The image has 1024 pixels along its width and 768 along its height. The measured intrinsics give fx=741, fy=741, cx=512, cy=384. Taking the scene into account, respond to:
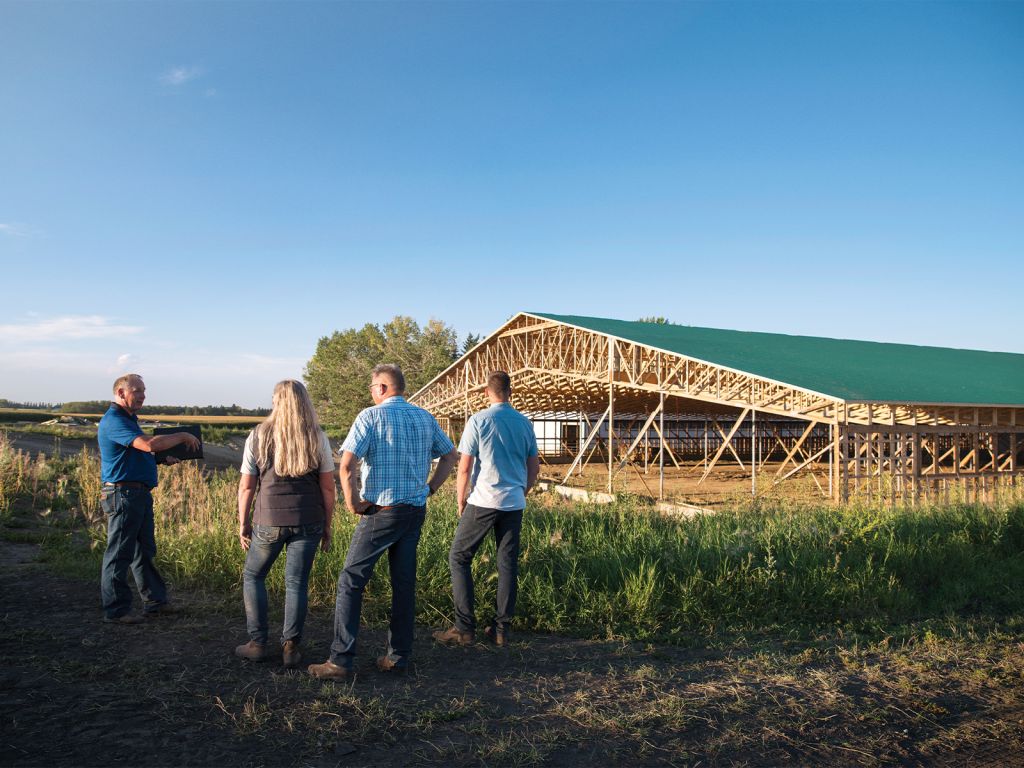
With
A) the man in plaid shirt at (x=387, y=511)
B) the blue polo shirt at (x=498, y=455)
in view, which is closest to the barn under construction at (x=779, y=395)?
the blue polo shirt at (x=498, y=455)

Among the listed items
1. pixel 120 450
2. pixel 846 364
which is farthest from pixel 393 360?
pixel 120 450

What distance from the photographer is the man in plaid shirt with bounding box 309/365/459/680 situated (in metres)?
4.54

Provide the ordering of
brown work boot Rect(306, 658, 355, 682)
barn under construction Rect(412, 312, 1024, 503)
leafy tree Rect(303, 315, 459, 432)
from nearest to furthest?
brown work boot Rect(306, 658, 355, 682) → barn under construction Rect(412, 312, 1024, 503) → leafy tree Rect(303, 315, 459, 432)

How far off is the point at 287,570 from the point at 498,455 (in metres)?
1.62

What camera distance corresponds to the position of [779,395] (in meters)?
16.0

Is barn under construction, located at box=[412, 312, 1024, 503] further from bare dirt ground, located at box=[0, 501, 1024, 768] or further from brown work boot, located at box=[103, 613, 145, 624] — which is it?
brown work boot, located at box=[103, 613, 145, 624]

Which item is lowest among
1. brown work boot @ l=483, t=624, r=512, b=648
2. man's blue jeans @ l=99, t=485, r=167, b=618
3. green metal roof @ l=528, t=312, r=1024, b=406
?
brown work boot @ l=483, t=624, r=512, b=648

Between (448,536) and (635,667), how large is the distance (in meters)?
2.84

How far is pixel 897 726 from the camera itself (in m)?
3.81

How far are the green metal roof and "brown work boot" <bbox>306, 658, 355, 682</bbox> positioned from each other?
1230 centimetres

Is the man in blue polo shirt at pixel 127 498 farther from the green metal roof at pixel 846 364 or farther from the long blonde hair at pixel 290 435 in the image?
the green metal roof at pixel 846 364

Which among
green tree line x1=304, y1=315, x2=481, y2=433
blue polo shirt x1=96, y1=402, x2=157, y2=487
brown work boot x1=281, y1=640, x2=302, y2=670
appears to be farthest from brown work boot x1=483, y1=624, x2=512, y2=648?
green tree line x1=304, y1=315, x2=481, y2=433

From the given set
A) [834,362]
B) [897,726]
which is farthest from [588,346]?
[897,726]

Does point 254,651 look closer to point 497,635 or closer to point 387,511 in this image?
point 387,511
